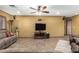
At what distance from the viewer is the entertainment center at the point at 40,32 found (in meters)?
6.57

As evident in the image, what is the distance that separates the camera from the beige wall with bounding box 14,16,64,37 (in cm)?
583

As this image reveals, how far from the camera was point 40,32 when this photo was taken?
6.77 m

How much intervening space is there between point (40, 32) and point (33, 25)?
26.1 inches

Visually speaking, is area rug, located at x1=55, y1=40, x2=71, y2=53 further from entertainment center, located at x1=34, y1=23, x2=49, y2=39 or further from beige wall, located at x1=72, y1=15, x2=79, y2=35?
entertainment center, located at x1=34, y1=23, x2=49, y2=39

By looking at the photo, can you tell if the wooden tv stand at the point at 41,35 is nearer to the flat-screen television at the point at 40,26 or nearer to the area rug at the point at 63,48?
the flat-screen television at the point at 40,26

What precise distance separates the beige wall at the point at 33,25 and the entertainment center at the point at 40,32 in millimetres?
207

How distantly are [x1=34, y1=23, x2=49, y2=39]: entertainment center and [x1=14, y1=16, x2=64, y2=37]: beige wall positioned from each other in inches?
8.2

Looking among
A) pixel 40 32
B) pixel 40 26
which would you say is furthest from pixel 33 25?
pixel 40 32

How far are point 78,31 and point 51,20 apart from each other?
1492mm

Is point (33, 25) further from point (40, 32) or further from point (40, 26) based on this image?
point (40, 32)

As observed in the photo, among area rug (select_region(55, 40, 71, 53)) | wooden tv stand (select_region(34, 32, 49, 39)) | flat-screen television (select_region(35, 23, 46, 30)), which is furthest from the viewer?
wooden tv stand (select_region(34, 32, 49, 39))

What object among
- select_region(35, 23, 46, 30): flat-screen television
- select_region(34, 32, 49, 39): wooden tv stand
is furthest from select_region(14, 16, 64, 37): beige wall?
select_region(34, 32, 49, 39): wooden tv stand
